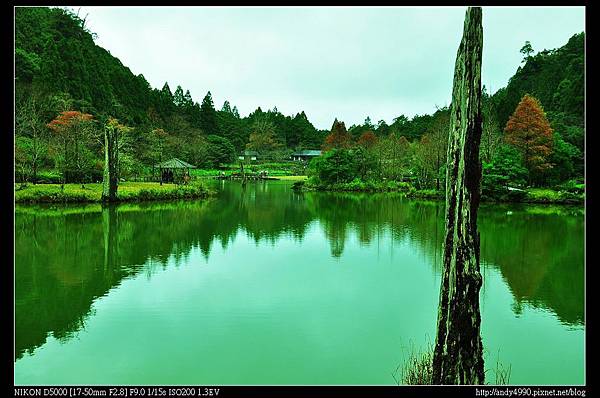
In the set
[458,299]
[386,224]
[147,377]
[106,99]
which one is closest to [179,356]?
[147,377]

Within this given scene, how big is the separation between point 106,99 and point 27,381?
4058 cm

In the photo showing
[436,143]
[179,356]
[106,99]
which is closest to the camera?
[179,356]

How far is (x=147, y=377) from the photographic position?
14.3ft

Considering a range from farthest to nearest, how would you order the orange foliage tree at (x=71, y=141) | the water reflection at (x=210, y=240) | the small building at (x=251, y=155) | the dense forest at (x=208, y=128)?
the small building at (x=251, y=155)
the dense forest at (x=208, y=128)
the orange foliage tree at (x=71, y=141)
the water reflection at (x=210, y=240)

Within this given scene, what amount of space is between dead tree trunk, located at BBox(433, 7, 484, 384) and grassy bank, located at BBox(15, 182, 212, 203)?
1819 centimetres

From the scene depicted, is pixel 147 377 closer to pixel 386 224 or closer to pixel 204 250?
pixel 204 250

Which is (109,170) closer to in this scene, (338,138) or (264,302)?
(264,302)

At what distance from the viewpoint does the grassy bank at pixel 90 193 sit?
1806 centimetres

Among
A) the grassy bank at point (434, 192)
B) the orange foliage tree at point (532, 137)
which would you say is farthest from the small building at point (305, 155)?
the orange foliage tree at point (532, 137)

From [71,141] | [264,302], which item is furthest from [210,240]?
[71,141]

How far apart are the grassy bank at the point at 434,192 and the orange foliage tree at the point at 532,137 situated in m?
1.45

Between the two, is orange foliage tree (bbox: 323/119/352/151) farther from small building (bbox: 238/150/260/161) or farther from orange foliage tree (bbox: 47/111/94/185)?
orange foliage tree (bbox: 47/111/94/185)

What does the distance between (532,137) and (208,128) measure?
141 ft

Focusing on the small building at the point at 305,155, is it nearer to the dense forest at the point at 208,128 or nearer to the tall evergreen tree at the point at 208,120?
the dense forest at the point at 208,128
